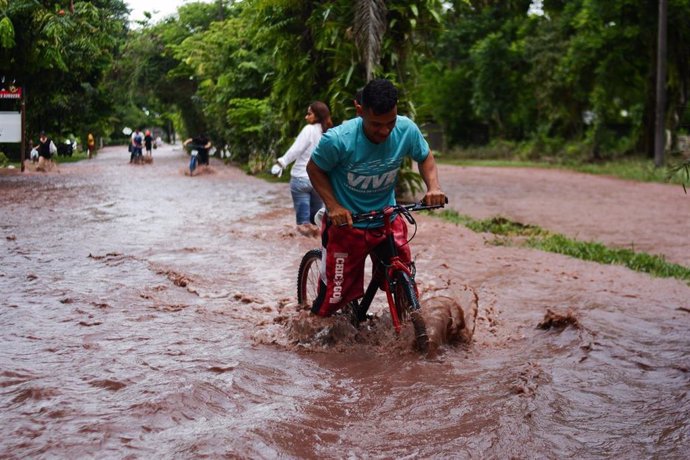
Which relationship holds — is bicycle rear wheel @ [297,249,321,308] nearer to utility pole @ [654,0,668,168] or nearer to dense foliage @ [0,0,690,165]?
dense foliage @ [0,0,690,165]

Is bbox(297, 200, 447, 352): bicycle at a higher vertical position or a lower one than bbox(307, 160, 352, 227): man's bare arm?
lower

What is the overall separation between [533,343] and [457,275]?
2.62 m

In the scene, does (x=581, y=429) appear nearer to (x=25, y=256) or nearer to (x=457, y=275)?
(x=457, y=275)

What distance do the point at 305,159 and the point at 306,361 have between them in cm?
441

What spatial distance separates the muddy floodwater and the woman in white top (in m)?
0.41

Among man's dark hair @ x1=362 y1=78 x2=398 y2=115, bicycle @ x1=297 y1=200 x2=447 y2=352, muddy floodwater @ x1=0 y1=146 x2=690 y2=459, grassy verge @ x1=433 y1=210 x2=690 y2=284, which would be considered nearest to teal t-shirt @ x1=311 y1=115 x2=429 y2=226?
bicycle @ x1=297 y1=200 x2=447 y2=352

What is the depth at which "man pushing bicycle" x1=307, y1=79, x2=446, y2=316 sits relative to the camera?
4594 millimetres

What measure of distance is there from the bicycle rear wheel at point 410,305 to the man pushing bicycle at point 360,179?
0.58 ft

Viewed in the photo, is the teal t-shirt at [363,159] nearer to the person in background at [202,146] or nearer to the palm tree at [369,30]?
the palm tree at [369,30]

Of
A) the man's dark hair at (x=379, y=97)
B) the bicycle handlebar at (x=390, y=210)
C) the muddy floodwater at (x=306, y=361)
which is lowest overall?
the muddy floodwater at (x=306, y=361)

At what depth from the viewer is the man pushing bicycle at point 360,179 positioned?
15.1 feet

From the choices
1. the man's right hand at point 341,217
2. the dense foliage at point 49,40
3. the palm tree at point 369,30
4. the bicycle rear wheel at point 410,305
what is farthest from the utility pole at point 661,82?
the man's right hand at point 341,217

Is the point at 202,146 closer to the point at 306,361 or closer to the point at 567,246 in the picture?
the point at 567,246

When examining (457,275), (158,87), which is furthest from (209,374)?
(158,87)
